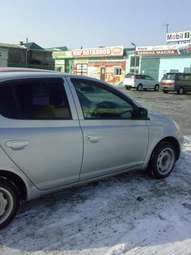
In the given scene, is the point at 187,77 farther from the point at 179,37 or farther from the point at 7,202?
the point at 7,202

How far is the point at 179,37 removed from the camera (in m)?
42.9

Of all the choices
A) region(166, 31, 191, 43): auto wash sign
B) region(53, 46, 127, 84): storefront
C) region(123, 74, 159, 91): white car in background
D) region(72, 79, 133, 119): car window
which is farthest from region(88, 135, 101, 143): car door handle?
region(166, 31, 191, 43): auto wash sign

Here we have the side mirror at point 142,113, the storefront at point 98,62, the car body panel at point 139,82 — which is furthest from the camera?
the storefront at point 98,62

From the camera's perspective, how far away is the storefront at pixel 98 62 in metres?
43.7

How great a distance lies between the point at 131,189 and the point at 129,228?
115 centimetres

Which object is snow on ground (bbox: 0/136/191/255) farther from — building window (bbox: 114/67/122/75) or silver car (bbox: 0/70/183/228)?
building window (bbox: 114/67/122/75)

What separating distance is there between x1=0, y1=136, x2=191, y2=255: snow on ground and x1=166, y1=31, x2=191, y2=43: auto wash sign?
130ft

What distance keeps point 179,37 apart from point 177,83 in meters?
14.8

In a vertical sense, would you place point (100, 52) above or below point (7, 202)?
above

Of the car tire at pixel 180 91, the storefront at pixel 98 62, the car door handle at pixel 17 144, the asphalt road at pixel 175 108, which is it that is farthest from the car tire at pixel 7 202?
the storefront at pixel 98 62

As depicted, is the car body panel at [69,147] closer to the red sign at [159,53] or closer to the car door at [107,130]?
the car door at [107,130]

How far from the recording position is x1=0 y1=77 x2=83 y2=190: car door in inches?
140

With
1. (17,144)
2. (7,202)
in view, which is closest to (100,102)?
(17,144)

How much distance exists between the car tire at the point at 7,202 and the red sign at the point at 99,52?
40769 millimetres
